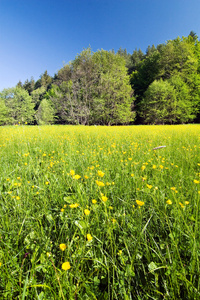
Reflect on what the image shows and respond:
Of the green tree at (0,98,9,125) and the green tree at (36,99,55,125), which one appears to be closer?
the green tree at (36,99,55,125)

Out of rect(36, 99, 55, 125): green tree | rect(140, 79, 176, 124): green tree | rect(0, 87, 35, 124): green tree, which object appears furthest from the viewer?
rect(0, 87, 35, 124): green tree

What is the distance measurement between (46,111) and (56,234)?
29.0 m

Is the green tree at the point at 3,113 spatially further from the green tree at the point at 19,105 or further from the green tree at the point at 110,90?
the green tree at the point at 110,90

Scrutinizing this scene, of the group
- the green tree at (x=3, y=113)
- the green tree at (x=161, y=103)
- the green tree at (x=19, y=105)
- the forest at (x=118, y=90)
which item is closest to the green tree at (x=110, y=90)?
the forest at (x=118, y=90)

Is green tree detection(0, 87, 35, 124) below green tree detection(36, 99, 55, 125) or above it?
above

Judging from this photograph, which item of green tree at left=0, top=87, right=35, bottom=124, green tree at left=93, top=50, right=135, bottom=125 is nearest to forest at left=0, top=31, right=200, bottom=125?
green tree at left=93, top=50, right=135, bottom=125

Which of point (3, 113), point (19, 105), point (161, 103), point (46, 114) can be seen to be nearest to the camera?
point (161, 103)

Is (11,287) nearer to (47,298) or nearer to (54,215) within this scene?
(47,298)

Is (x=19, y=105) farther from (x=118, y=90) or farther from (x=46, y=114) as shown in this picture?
(x=118, y=90)

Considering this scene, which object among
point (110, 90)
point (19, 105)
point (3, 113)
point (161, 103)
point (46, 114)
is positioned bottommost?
point (46, 114)

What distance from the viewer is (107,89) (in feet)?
70.3

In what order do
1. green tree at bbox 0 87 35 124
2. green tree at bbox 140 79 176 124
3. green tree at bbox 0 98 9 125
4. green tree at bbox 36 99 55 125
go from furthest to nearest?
1. green tree at bbox 0 87 35 124
2. green tree at bbox 0 98 9 125
3. green tree at bbox 36 99 55 125
4. green tree at bbox 140 79 176 124

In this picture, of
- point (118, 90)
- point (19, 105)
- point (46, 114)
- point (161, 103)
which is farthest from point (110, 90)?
point (19, 105)

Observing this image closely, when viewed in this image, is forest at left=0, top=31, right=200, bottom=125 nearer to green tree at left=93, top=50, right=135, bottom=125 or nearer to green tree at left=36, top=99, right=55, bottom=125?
green tree at left=93, top=50, right=135, bottom=125
